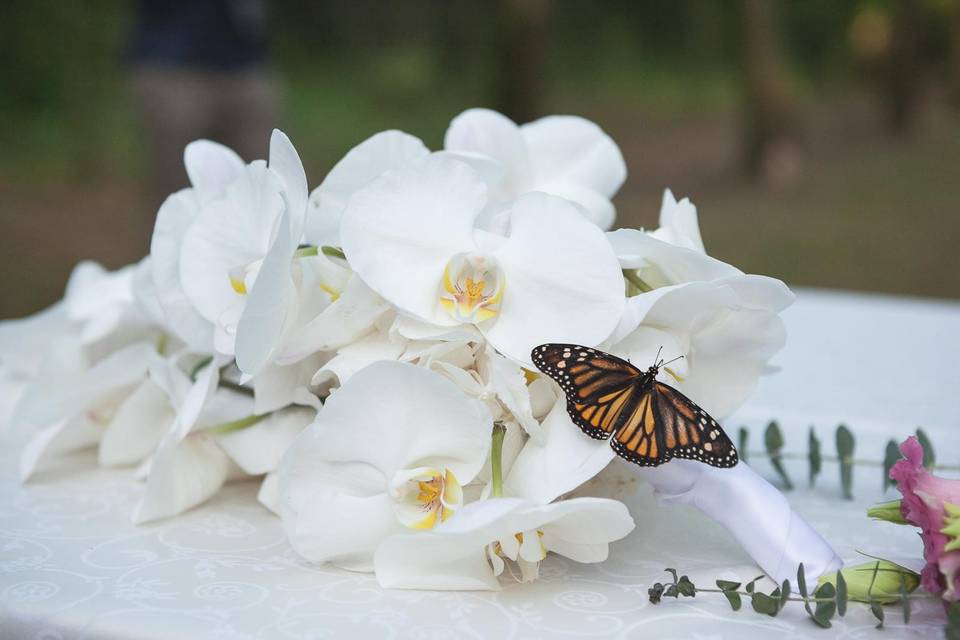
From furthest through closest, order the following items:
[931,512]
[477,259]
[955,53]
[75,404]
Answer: [955,53]
[75,404]
[477,259]
[931,512]

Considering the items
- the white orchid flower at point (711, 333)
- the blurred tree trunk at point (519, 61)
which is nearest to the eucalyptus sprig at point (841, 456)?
the white orchid flower at point (711, 333)

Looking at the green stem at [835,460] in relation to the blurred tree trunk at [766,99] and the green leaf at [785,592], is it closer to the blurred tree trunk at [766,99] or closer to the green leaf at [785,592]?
the green leaf at [785,592]

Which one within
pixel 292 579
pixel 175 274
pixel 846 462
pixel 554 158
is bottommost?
pixel 292 579

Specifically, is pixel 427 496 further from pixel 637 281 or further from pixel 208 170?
pixel 208 170

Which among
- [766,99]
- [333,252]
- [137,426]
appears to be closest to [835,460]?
[333,252]

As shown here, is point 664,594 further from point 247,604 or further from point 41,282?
point 41,282

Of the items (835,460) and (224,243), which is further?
(835,460)
